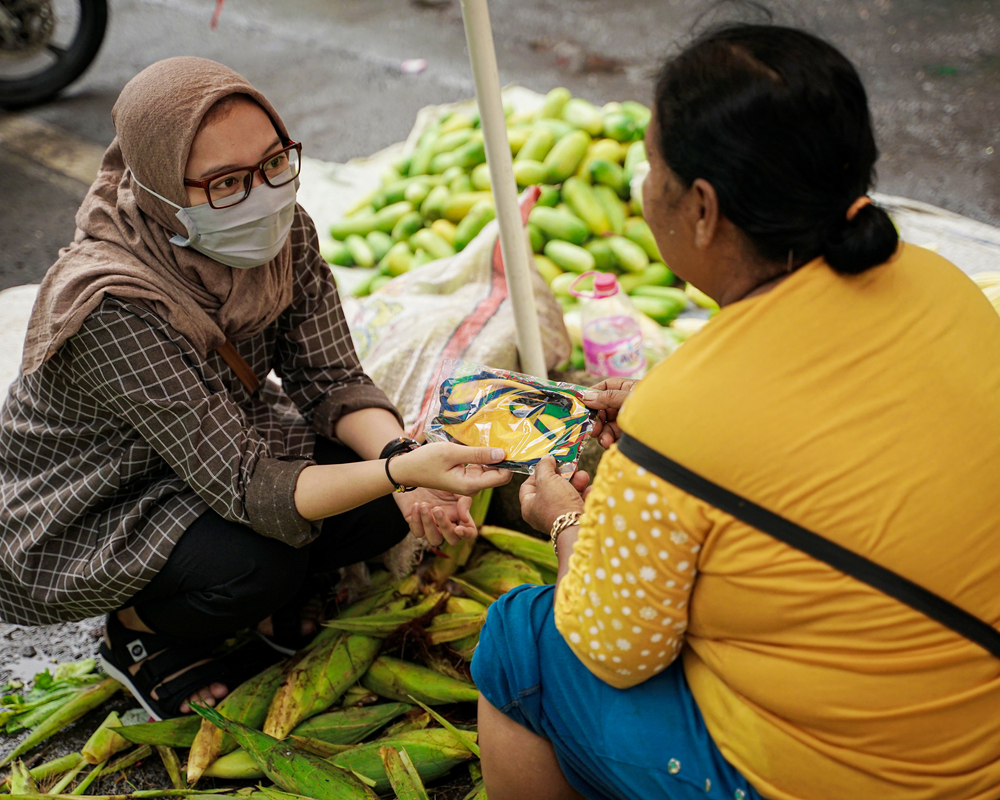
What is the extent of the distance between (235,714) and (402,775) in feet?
1.45

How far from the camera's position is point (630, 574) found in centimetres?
105

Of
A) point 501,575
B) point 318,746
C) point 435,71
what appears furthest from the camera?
point 435,71

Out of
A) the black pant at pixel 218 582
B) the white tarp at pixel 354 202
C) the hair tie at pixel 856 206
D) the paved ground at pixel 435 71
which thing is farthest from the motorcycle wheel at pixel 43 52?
the hair tie at pixel 856 206

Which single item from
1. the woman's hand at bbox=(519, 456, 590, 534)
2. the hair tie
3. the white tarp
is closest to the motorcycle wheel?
the white tarp

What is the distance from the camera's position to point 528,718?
1.34 m

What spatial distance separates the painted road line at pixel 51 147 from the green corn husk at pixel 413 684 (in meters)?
3.61

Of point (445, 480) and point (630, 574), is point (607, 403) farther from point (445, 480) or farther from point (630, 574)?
point (630, 574)

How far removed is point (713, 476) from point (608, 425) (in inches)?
27.8

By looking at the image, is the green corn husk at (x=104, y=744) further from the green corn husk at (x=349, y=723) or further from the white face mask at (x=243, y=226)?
the white face mask at (x=243, y=226)

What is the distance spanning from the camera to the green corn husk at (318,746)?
176 cm

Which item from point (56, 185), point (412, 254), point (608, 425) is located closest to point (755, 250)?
point (608, 425)

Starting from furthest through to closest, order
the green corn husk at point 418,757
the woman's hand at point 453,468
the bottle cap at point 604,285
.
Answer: the bottle cap at point 604,285 < the green corn husk at point 418,757 < the woman's hand at point 453,468

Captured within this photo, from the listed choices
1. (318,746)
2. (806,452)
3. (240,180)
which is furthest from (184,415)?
(806,452)

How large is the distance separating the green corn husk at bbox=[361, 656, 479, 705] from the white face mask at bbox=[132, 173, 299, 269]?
0.93 metres
